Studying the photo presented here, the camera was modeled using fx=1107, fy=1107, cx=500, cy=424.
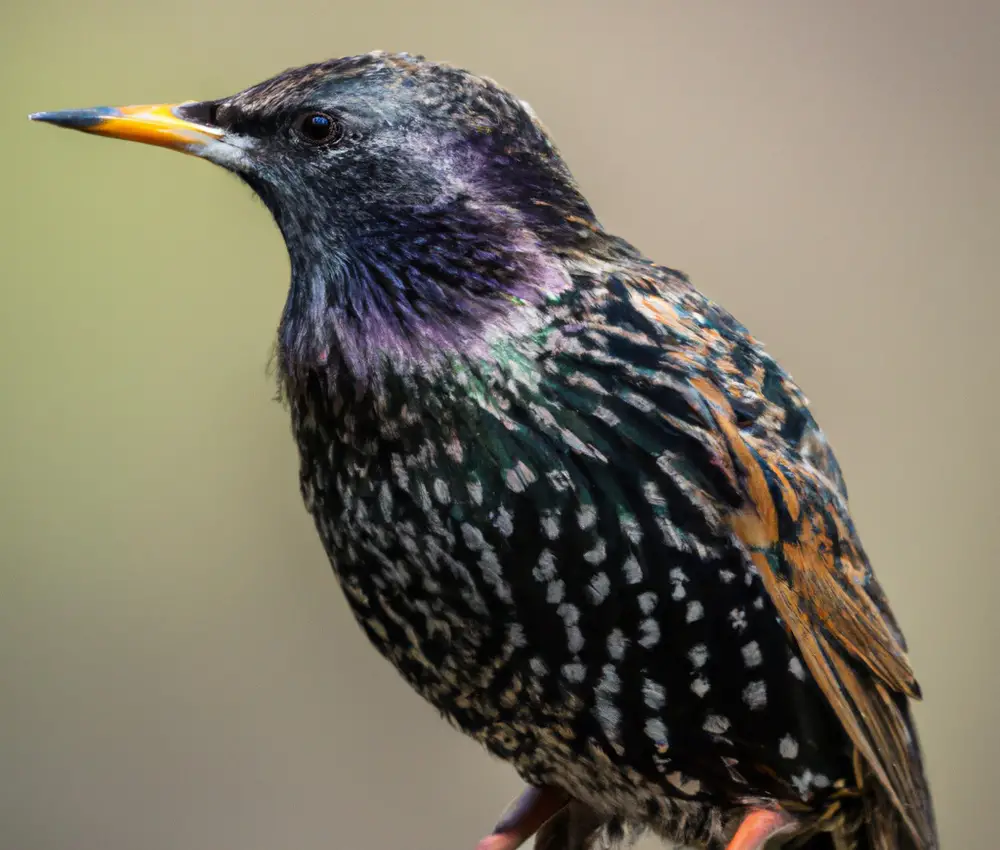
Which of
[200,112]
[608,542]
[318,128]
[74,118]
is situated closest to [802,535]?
[608,542]

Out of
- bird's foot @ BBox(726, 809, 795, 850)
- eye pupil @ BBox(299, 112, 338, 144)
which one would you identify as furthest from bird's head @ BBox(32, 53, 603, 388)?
bird's foot @ BBox(726, 809, 795, 850)

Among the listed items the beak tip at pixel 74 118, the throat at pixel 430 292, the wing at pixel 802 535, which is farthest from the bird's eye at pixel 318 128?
the wing at pixel 802 535

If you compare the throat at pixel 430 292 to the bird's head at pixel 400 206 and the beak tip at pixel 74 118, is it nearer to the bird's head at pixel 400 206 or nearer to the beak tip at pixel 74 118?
the bird's head at pixel 400 206

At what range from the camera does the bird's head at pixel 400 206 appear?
109 cm

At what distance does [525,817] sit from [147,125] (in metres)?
0.95

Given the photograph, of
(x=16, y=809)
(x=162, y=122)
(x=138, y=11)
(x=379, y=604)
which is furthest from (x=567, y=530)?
(x=16, y=809)

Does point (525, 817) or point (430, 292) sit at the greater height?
point (430, 292)

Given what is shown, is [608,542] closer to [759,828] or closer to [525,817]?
[759,828]

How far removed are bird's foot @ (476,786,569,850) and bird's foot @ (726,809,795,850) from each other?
0.29 meters

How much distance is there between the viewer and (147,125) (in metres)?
1.16

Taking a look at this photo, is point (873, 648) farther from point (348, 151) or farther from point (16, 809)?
point (16, 809)

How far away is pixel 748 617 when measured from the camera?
1.11 m

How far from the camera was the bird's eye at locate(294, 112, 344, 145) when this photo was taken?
110cm

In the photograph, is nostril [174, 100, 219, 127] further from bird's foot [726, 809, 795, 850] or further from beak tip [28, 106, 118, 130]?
bird's foot [726, 809, 795, 850]
